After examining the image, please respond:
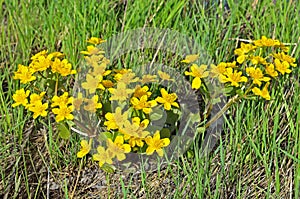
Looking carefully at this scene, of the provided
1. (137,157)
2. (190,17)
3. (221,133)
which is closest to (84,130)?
(137,157)

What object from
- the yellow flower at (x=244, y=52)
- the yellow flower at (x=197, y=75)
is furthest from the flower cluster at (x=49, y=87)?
the yellow flower at (x=244, y=52)

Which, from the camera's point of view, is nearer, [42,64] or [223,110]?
[42,64]

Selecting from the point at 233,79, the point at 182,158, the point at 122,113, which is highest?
the point at 233,79

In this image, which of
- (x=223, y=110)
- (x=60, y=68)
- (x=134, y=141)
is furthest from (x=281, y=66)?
(x=60, y=68)

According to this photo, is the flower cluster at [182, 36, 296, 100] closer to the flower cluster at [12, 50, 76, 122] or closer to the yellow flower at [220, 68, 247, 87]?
the yellow flower at [220, 68, 247, 87]

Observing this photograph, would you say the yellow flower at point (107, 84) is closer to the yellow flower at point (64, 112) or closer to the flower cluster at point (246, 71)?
the yellow flower at point (64, 112)

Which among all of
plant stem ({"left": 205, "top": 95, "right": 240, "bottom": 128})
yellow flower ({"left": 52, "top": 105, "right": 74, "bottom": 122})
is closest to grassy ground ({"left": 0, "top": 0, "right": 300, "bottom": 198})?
plant stem ({"left": 205, "top": 95, "right": 240, "bottom": 128})

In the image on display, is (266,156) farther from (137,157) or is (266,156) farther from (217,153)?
(137,157)

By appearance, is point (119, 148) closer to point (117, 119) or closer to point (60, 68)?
point (117, 119)
